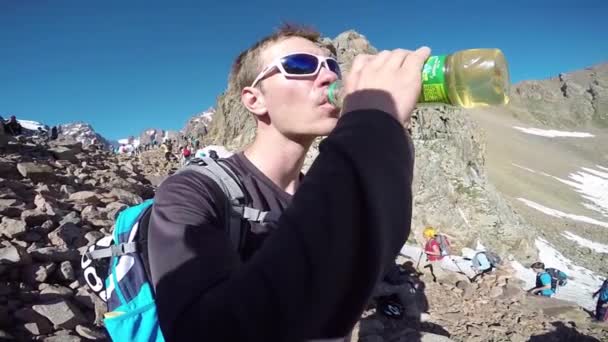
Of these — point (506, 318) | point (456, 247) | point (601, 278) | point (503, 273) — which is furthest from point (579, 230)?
point (506, 318)

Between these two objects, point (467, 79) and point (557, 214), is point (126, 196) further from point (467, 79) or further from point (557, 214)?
point (557, 214)

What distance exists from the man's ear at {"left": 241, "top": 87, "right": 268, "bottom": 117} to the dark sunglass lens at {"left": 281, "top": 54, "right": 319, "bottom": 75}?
268mm

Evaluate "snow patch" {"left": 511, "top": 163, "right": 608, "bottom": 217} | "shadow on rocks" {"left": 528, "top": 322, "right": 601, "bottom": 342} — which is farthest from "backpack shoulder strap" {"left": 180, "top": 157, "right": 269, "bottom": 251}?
"snow patch" {"left": 511, "top": 163, "right": 608, "bottom": 217}

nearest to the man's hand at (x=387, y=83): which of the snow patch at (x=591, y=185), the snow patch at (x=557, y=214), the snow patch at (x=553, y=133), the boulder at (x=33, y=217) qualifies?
the boulder at (x=33, y=217)

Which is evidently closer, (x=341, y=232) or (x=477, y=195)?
(x=341, y=232)

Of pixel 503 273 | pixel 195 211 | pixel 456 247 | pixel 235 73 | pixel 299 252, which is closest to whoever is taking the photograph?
pixel 299 252

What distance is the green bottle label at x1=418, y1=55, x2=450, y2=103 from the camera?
145 cm

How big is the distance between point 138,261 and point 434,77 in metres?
1.50

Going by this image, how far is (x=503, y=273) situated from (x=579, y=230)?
95.3 feet

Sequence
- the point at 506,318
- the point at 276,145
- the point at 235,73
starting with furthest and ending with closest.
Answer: the point at 506,318 < the point at 235,73 < the point at 276,145

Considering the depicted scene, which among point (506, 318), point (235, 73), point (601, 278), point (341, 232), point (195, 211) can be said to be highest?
point (235, 73)

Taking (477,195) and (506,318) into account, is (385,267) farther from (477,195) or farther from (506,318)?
(477,195)

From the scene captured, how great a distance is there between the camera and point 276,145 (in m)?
2.51

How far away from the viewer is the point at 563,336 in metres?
8.91
